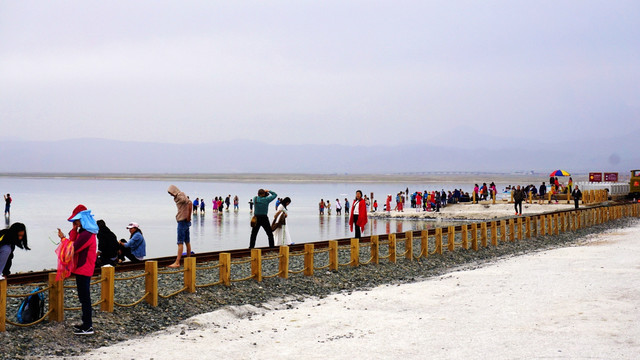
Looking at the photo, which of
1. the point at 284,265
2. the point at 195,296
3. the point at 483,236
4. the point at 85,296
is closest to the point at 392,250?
the point at 284,265

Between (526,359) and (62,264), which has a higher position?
(62,264)

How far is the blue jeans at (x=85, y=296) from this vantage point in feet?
31.9

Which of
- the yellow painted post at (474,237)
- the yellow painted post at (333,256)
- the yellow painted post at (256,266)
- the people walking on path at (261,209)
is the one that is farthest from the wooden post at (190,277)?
the yellow painted post at (474,237)

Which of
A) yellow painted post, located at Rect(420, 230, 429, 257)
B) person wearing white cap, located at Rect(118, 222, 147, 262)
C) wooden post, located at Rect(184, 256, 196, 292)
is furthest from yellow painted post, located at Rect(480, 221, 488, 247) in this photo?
wooden post, located at Rect(184, 256, 196, 292)

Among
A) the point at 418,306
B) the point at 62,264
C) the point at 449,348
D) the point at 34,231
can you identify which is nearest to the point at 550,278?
the point at 418,306

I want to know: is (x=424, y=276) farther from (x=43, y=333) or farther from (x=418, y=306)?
(x=43, y=333)

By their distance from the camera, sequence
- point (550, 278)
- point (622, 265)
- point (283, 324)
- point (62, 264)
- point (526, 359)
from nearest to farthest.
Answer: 1. point (526, 359)
2. point (62, 264)
3. point (283, 324)
4. point (550, 278)
5. point (622, 265)

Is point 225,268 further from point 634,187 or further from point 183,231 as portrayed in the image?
point 634,187

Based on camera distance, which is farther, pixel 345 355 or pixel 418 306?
pixel 418 306

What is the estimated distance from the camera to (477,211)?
50.2 metres

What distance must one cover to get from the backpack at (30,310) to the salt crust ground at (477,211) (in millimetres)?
39579

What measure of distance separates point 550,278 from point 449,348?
683 cm

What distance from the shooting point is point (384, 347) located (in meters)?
9.98

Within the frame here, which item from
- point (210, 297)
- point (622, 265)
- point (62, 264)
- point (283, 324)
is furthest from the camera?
point (622, 265)
